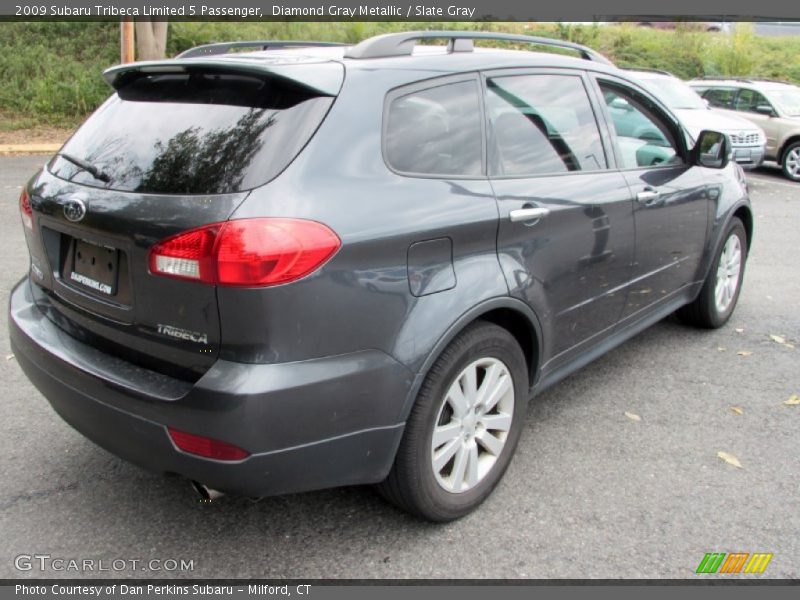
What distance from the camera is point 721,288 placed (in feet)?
16.5

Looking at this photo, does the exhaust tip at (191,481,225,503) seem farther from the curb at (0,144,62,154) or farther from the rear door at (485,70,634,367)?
the curb at (0,144,62,154)

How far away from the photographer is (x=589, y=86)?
3.64 metres

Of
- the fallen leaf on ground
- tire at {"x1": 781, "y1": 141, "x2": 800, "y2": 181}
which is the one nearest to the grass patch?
tire at {"x1": 781, "y1": 141, "x2": 800, "y2": 181}

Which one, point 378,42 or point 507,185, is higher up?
point 378,42

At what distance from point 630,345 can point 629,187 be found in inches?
58.1

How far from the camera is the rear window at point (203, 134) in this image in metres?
2.36

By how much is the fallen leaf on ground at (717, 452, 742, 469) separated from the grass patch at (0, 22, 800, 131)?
1425 centimetres

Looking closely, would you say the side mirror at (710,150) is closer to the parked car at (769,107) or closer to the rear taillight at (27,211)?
the rear taillight at (27,211)

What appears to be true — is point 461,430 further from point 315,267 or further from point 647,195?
point 647,195

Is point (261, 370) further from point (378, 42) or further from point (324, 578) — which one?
point (378, 42)

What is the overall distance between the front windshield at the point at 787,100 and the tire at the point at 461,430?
12851mm

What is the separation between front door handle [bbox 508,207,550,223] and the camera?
2.92 meters

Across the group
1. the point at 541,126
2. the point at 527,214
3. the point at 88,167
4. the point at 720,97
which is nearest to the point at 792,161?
the point at 720,97

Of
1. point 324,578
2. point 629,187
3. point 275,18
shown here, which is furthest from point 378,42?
point 275,18
